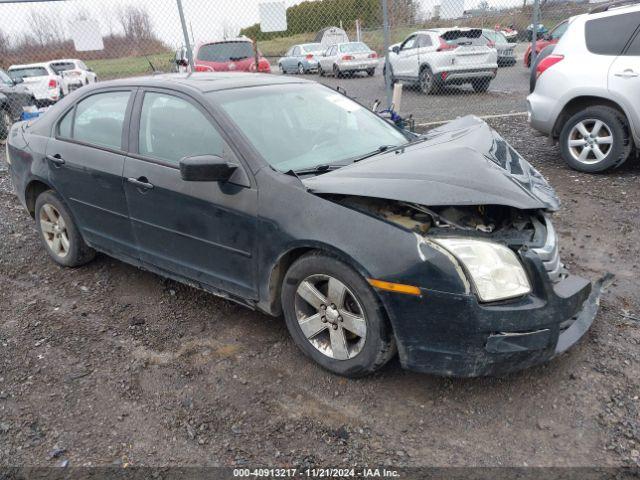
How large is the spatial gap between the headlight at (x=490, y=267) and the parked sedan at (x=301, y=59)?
1895 centimetres

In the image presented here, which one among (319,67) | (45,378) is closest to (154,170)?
(45,378)

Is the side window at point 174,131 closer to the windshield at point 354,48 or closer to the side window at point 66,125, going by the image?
the side window at point 66,125

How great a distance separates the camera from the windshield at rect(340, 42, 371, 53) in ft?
55.2

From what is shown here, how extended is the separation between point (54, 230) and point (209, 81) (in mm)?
2012

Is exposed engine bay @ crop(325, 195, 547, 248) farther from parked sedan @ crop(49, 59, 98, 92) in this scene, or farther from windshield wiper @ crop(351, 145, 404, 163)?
parked sedan @ crop(49, 59, 98, 92)

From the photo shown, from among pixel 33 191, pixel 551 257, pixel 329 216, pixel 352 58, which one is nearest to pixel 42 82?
pixel 352 58

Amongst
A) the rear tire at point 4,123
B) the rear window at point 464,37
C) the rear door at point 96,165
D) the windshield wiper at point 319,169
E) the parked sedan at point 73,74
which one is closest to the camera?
the windshield wiper at point 319,169

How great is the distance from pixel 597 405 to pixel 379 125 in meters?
2.35

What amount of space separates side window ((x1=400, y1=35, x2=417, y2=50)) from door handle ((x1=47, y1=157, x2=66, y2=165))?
1136cm

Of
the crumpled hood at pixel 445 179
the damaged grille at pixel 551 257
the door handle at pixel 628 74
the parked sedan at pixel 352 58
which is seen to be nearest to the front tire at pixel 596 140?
the door handle at pixel 628 74

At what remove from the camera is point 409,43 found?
1407 centimetres

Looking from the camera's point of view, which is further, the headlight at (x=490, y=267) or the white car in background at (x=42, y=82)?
the white car in background at (x=42, y=82)

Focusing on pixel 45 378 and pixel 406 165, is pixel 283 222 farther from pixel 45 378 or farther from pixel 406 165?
pixel 45 378

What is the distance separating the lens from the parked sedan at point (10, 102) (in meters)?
10.6
